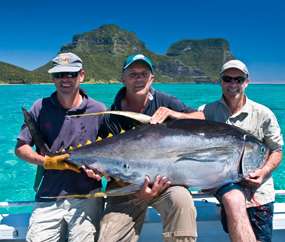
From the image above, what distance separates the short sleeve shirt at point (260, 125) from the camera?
2.95 m

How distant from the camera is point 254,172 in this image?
2.75m

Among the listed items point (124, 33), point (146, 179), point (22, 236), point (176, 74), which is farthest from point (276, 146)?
point (124, 33)

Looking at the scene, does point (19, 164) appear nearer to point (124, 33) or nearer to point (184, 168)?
point (184, 168)

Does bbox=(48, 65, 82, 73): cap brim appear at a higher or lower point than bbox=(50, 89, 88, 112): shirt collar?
higher

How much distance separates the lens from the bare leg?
257 cm

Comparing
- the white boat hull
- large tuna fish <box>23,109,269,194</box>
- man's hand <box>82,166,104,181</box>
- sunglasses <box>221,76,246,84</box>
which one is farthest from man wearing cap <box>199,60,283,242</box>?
man's hand <box>82,166,104,181</box>

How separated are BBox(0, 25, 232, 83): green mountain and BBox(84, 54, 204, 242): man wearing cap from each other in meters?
98.9

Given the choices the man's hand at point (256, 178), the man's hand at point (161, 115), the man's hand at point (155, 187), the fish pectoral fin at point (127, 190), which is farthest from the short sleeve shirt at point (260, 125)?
the fish pectoral fin at point (127, 190)

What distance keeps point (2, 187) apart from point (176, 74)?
148513 mm

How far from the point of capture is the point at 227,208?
8.79 ft

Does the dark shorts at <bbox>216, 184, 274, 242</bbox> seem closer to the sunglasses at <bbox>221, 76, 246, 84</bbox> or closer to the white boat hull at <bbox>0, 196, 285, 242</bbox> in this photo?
the white boat hull at <bbox>0, 196, 285, 242</bbox>

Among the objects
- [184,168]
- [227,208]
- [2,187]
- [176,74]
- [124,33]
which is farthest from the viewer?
[124,33]

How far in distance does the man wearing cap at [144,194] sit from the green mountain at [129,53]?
98.9m

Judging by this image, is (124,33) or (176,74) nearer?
(176,74)
